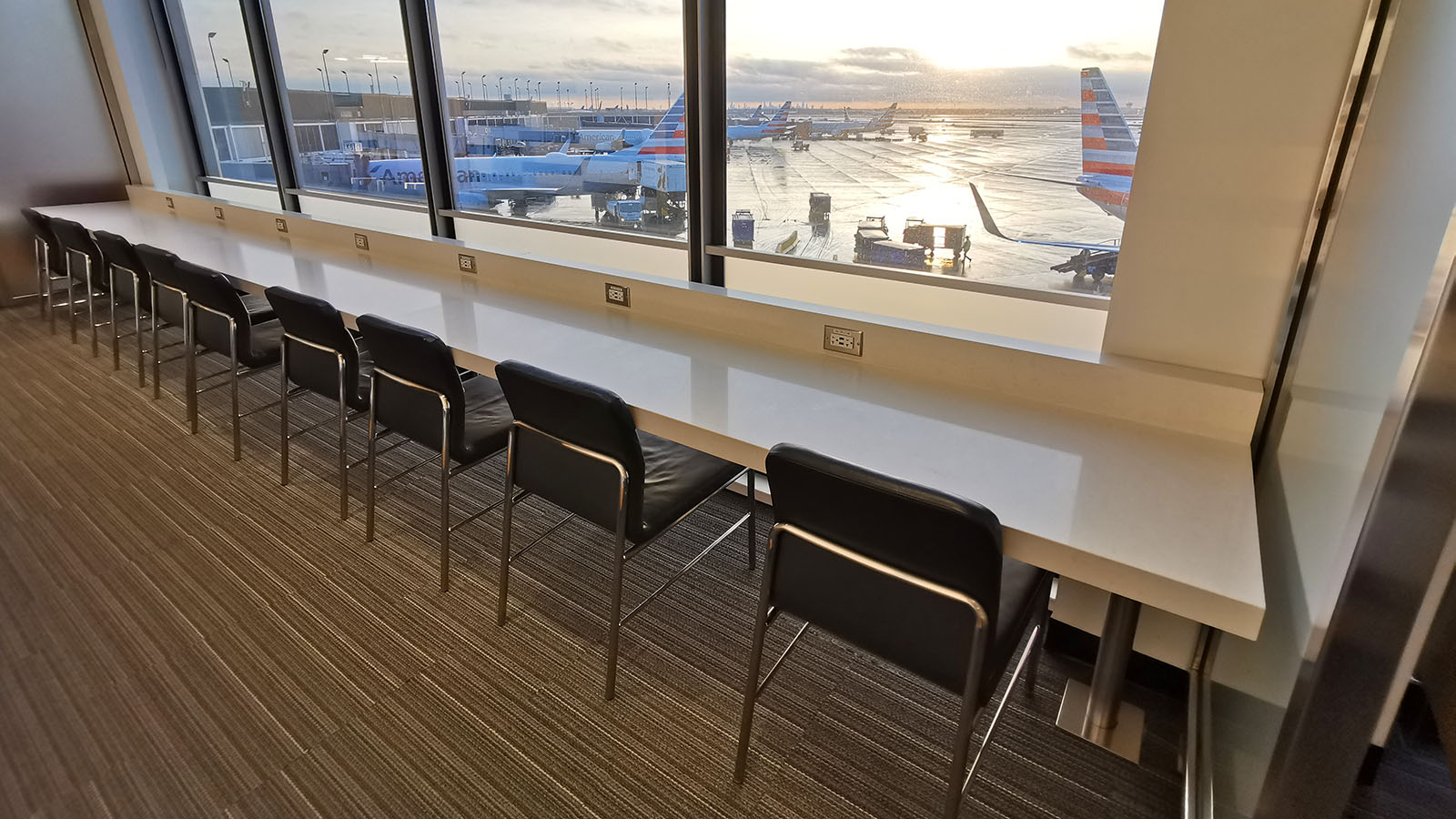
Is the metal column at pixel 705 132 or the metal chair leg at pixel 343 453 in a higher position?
the metal column at pixel 705 132

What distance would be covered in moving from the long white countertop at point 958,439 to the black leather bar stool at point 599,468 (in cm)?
13

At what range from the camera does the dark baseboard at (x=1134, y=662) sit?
1.69m

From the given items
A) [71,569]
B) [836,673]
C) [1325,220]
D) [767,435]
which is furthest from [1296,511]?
[71,569]

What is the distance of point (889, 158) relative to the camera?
2.11 metres

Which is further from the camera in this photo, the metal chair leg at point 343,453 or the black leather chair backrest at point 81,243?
the black leather chair backrest at point 81,243

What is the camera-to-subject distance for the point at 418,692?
170 centimetres

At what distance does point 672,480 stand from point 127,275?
3.32 metres

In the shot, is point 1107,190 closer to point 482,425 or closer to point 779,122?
point 779,122

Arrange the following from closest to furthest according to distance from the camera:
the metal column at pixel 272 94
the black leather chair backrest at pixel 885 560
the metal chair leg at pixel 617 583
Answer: the black leather chair backrest at pixel 885 560, the metal chair leg at pixel 617 583, the metal column at pixel 272 94

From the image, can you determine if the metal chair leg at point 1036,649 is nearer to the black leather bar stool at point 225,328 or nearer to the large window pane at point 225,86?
the black leather bar stool at point 225,328

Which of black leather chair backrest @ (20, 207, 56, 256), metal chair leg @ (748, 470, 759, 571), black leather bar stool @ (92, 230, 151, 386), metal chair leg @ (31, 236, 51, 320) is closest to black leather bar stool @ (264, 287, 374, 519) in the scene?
metal chair leg @ (748, 470, 759, 571)

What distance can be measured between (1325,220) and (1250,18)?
1.34 ft

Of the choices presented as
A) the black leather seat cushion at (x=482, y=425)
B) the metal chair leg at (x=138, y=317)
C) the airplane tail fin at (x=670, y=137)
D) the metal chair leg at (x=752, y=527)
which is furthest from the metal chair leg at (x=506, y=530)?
the metal chair leg at (x=138, y=317)

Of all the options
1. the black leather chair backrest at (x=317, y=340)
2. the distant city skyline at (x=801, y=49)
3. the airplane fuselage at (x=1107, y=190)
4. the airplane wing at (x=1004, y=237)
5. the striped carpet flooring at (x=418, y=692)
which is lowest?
the striped carpet flooring at (x=418, y=692)
